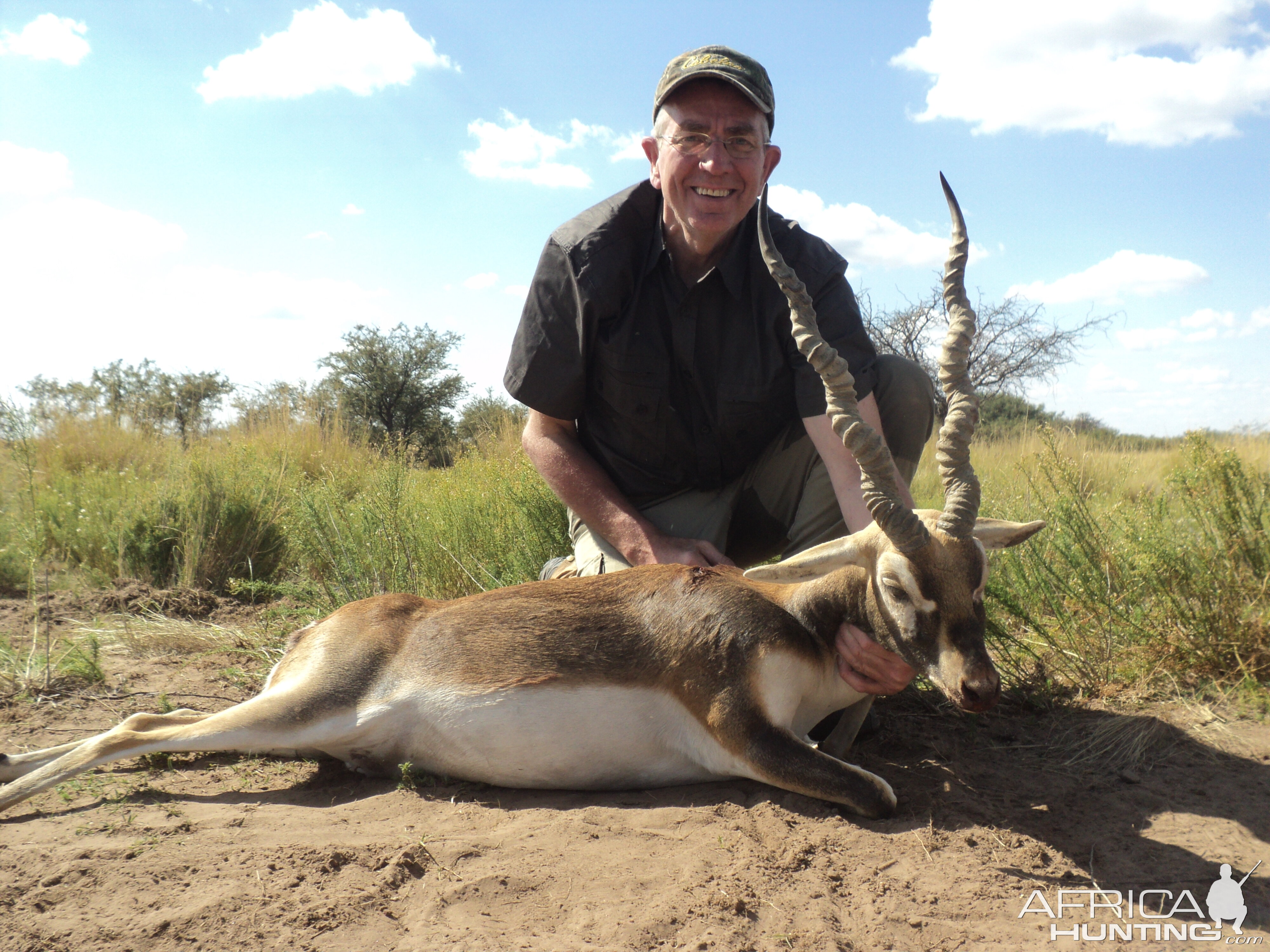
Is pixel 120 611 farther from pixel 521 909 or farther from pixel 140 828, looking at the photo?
pixel 521 909

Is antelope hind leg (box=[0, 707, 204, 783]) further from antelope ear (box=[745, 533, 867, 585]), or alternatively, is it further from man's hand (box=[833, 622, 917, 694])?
man's hand (box=[833, 622, 917, 694])

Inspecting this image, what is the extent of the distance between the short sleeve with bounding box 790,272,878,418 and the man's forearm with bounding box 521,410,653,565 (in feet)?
3.87

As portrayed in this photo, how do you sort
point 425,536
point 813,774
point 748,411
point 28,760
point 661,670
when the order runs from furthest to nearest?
point 425,536 < point 748,411 < point 28,760 < point 661,670 < point 813,774

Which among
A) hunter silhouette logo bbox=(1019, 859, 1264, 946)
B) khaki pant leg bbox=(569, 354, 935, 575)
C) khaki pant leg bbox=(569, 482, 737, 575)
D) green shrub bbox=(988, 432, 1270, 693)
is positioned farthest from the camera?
khaki pant leg bbox=(569, 482, 737, 575)

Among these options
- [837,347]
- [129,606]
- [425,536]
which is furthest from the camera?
[425,536]

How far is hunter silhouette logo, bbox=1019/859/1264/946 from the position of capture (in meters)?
2.63

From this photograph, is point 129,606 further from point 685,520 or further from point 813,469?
point 813,469

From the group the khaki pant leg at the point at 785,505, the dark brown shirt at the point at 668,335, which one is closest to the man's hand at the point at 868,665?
the khaki pant leg at the point at 785,505

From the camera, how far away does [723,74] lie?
15.8 ft

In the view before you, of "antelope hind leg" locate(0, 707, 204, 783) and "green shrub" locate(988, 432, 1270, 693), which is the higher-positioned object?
"green shrub" locate(988, 432, 1270, 693)

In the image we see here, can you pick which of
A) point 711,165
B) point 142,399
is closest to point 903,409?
point 711,165

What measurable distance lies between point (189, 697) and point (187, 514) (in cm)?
340

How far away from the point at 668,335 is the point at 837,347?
1002mm

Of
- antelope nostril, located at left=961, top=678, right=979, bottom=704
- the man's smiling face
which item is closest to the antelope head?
antelope nostril, located at left=961, top=678, right=979, bottom=704
